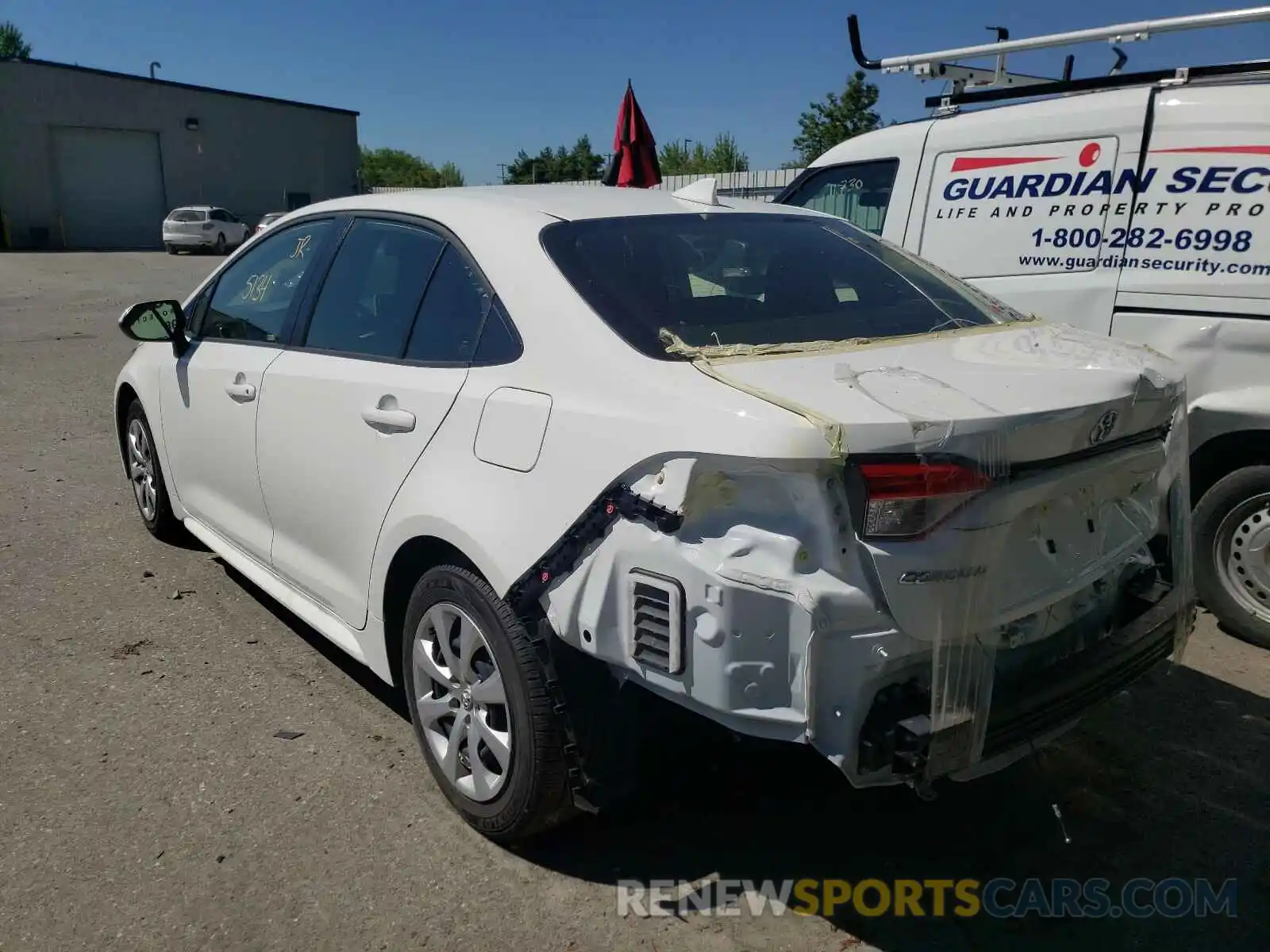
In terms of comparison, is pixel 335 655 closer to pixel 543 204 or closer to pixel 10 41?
pixel 543 204

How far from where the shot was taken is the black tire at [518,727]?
2506 mm

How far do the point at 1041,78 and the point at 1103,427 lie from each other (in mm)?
5030

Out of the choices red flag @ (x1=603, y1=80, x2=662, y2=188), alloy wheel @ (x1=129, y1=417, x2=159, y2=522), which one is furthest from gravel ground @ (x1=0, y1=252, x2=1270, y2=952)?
red flag @ (x1=603, y1=80, x2=662, y2=188)

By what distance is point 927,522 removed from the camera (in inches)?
83.0

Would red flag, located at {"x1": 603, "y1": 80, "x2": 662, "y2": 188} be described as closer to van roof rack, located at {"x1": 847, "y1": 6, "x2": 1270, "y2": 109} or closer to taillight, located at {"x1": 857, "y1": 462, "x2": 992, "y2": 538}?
van roof rack, located at {"x1": 847, "y1": 6, "x2": 1270, "y2": 109}

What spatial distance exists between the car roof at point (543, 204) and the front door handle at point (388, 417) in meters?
0.61

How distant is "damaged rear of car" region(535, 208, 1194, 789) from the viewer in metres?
2.07

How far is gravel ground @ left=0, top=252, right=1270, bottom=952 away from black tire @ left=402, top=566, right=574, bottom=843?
0.16 meters

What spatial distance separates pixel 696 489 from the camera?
6.96 feet

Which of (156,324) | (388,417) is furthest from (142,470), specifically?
(388,417)

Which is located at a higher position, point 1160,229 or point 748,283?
point 1160,229

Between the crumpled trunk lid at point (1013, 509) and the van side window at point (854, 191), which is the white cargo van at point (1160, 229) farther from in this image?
the crumpled trunk lid at point (1013, 509)

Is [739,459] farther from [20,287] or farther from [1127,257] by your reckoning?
[20,287]

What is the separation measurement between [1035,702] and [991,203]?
3.34 meters
